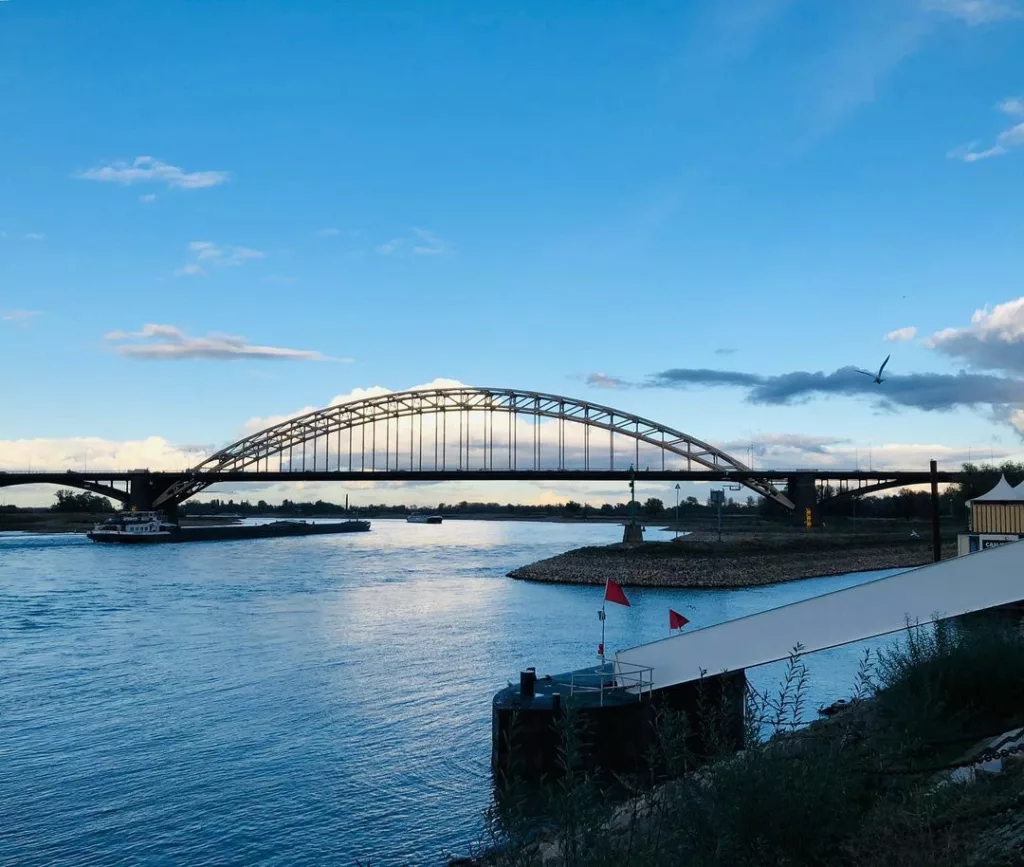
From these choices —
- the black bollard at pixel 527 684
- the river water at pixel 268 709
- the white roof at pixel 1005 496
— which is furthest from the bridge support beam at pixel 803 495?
the black bollard at pixel 527 684

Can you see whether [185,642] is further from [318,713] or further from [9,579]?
[9,579]

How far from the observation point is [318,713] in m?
19.6

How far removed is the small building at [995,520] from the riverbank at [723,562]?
26.5m

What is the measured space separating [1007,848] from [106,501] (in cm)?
18331

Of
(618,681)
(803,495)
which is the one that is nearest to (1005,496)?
(618,681)

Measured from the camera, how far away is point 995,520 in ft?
81.2

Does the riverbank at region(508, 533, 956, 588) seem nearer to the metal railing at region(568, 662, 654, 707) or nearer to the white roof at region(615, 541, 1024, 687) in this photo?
the metal railing at region(568, 662, 654, 707)

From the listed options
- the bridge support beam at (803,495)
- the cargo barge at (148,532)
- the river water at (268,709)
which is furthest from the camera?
the cargo barge at (148,532)

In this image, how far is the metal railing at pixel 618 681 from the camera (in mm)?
15469

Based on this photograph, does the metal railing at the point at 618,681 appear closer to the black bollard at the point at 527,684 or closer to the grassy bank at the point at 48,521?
the black bollard at the point at 527,684

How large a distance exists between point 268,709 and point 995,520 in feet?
64.3

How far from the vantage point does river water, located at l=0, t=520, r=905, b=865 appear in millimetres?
12906

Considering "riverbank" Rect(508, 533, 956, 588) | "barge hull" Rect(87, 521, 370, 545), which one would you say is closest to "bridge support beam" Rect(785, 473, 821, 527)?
"riverbank" Rect(508, 533, 956, 588)

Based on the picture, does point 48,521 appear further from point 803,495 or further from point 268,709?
point 268,709
